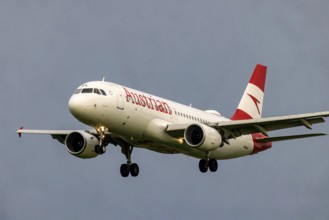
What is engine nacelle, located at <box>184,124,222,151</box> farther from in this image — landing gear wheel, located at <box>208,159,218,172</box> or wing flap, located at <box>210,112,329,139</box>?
landing gear wheel, located at <box>208,159,218,172</box>

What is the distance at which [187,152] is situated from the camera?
7050 cm

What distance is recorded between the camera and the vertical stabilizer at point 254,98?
8054 cm

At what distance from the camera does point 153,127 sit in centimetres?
6750

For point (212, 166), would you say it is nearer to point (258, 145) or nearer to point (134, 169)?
point (134, 169)

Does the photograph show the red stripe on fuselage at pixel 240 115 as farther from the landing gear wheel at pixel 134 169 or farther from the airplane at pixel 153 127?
the landing gear wheel at pixel 134 169

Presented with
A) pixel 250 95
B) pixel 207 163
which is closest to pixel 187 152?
pixel 207 163

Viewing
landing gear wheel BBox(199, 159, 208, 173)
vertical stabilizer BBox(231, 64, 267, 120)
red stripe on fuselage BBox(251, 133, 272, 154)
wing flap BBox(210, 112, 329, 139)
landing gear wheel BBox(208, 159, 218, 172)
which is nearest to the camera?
wing flap BBox(210, 112, 329, 139)

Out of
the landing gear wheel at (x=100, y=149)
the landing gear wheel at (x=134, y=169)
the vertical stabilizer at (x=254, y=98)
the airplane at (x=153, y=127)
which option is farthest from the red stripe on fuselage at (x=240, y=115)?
the landing gear wheel at (x=100, y=149)

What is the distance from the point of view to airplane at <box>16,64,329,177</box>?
65.2 metres

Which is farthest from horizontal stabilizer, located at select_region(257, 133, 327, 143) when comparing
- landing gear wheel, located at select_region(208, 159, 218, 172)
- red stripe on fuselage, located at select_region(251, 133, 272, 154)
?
landing gear wheel, located at select_region(208, 159, 218, 172)

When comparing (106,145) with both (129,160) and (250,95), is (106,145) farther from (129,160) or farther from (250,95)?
(250,95)

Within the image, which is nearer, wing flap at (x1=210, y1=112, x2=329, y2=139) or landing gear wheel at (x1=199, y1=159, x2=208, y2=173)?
wing flap at (x1=210, y1=112, x2=329, y2=139)

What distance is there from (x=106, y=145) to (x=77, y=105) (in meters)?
8.39

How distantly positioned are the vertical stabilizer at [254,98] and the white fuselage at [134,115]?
8.07 meters
